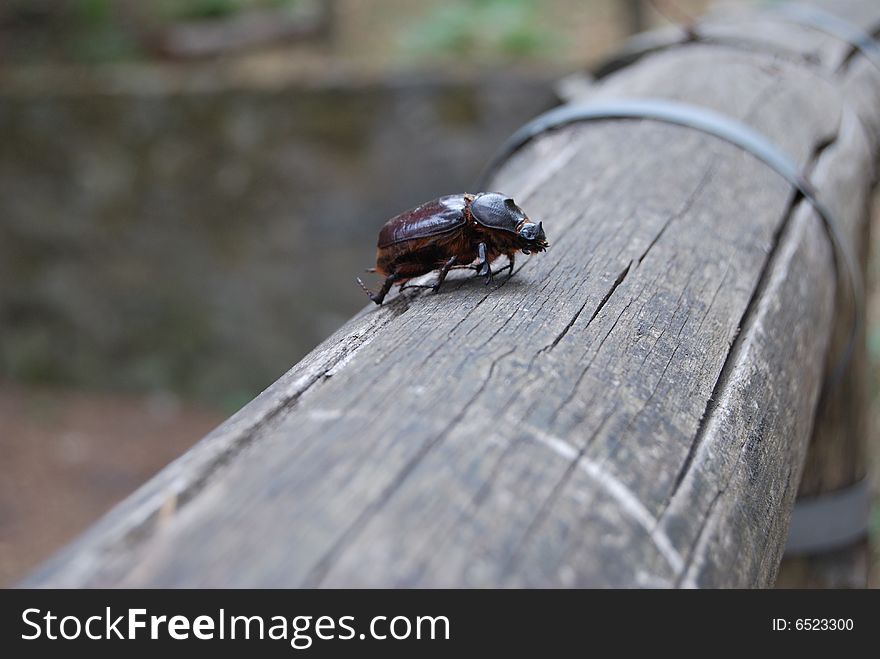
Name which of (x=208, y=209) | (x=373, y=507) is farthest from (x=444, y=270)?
(x=208, y=209)

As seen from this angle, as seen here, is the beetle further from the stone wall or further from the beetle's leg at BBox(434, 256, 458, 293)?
the stone wall

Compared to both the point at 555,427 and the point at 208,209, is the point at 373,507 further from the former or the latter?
the point at 208,209

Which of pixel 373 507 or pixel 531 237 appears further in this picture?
pixel 531 237

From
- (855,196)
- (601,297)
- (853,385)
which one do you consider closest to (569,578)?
(601,297)

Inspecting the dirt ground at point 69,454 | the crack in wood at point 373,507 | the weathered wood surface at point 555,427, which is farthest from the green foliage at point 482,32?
the crack in wood at point 373,507

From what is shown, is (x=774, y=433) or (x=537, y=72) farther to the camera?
(x=537, y=72)

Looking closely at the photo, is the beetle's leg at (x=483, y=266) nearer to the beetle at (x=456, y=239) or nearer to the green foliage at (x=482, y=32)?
the beetle at (x=456, y=239)
